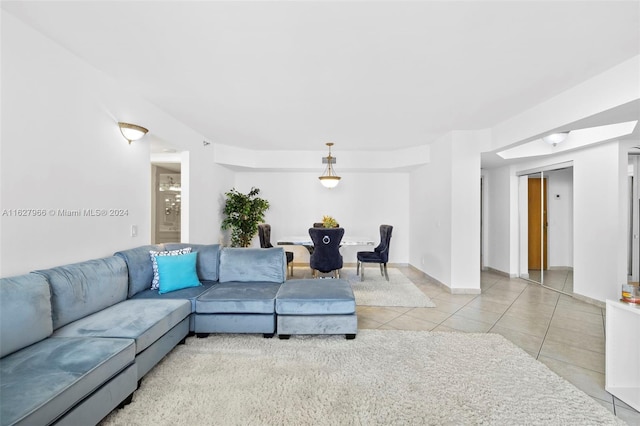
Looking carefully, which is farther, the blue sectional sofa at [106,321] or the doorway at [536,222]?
the doorway at [536,222]

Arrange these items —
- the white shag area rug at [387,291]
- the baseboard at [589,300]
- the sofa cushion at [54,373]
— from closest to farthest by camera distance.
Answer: the sofa cushion at [54,373] → the baseboard at [589,300] → the white shag area rug at [387,291]

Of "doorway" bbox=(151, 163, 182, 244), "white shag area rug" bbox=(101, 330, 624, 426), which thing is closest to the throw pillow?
"white shag area rug" bbox=(101, 330, 624, 426)

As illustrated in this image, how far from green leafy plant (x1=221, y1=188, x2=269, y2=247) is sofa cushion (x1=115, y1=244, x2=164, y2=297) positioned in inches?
112

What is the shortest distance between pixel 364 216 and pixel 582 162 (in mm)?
3951

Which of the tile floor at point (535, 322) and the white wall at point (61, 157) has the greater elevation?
the white wall at point (61, 157)

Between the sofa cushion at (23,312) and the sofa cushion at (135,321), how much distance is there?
0.18 meters

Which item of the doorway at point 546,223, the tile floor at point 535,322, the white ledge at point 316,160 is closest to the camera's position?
the tile floor at point 535,322

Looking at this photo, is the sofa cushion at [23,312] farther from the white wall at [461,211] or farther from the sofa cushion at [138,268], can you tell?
the white wall at [461,211]

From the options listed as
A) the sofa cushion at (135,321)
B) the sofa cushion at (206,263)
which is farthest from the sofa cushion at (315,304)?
the sofa cushion at (206,263)

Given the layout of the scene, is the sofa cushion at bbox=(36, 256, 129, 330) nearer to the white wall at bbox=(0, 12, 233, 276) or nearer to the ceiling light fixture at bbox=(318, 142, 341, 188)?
the white wall at bbox=(0, 12, 233, 276)

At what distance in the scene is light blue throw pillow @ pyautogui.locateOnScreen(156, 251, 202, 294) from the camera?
2906mm

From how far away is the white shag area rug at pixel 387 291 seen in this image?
3.94 meters

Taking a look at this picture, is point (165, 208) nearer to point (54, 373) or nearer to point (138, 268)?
point (138, 268)

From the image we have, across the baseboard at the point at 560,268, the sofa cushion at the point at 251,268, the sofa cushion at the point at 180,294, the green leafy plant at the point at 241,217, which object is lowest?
the baseboard at the point at 560,268
